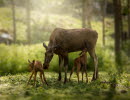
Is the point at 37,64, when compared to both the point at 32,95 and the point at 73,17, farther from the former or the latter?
the point at 73,17

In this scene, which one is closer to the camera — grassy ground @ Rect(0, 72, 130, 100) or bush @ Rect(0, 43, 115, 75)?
grassy ground @ Rect(0, 72, 130, 100)

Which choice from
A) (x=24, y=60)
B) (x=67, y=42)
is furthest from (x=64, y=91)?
(x=24, y=60)

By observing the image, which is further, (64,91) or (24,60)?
(24,60)

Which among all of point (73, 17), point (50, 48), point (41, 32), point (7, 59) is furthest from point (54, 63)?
point (73, 17)

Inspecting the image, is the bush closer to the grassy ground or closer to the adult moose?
the grassy ground

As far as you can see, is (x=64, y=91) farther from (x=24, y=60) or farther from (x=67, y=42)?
(x=24, y=60)

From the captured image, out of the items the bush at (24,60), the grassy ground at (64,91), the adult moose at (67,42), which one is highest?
the adult moose at (67,42)

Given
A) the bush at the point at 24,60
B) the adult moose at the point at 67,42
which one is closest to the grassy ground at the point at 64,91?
the adult moose at the point at 67,42

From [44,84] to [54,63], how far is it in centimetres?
564

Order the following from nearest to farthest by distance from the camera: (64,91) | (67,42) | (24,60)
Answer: (64,91)
(67,42)
(24,60)

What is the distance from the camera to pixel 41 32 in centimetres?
4706

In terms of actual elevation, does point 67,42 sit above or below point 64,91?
above

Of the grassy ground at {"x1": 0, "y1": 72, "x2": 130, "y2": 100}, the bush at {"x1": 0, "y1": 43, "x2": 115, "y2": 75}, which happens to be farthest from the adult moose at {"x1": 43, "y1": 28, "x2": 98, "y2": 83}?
the bush at {"x1": 0, "y1": 43, "x2": 115, "y2": 75}

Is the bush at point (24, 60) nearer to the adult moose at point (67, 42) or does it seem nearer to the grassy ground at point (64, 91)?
the grassy ground at point (64, 91)
